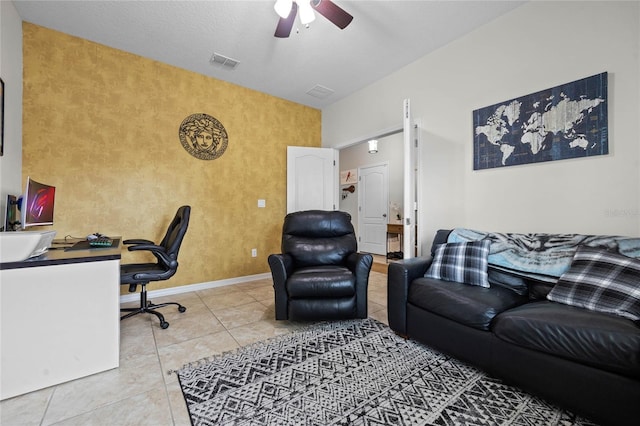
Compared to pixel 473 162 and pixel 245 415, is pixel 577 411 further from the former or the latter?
pixel 473 162

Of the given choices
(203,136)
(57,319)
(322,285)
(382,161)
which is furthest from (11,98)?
(382,161)

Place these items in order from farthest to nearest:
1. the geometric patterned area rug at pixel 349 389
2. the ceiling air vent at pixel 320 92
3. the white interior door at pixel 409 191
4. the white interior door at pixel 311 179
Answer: the white interior door at pixel 311 179
the ceiling air vent at pixel 320 92
the white interior door at pixel 409 191
the geometric patterned area rug at pixel 349 389

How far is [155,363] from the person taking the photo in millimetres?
1746

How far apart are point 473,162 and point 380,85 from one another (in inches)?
68.1

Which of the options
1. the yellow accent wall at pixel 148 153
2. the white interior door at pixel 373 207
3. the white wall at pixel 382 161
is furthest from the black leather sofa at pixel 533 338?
the white interior door at pixel 373 207

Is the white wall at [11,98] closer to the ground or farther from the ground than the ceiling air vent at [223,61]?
closer to the ground

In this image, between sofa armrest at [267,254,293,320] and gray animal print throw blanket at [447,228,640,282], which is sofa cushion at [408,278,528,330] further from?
sofa armrest at [267,254,293,320]

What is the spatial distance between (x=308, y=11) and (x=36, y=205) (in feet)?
8.43

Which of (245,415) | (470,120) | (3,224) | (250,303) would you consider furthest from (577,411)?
(3,224)

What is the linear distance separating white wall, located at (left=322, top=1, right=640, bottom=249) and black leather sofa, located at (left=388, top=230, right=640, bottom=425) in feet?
2.42

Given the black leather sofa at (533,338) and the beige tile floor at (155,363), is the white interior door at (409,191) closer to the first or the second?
the black leather sofa at (533,338)

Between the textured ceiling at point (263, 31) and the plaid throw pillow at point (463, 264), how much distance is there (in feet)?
6.87

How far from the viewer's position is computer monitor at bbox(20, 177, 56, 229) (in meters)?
1.87

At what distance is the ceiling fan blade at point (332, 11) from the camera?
1.84 metres
